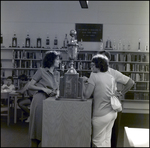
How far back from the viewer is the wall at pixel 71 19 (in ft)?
20.9

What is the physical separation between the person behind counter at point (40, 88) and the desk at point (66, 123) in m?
0.38

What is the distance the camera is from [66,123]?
1722 millimetres

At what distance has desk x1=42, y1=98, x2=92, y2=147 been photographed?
1721mm

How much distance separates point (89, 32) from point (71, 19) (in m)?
0.62

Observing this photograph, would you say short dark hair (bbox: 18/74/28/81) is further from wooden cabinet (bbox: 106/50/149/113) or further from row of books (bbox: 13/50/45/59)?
wooden cabinet (bbox: 106/50/149/113)

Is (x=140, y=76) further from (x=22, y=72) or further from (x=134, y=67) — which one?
(x=22, y=72)

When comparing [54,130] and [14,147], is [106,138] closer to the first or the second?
[54,130]

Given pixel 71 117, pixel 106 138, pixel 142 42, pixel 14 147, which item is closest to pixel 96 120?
pixel 106 138

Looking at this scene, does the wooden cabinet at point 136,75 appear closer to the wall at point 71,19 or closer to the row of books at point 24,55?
the wall at point 71,19

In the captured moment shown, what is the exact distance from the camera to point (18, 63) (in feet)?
20.4

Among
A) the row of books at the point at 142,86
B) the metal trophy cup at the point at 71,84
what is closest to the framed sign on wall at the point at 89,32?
the row of books at the point at 142,86

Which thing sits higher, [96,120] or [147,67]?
[147,67]

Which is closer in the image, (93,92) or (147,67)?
(93,92)

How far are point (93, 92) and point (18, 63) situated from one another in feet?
14.8
